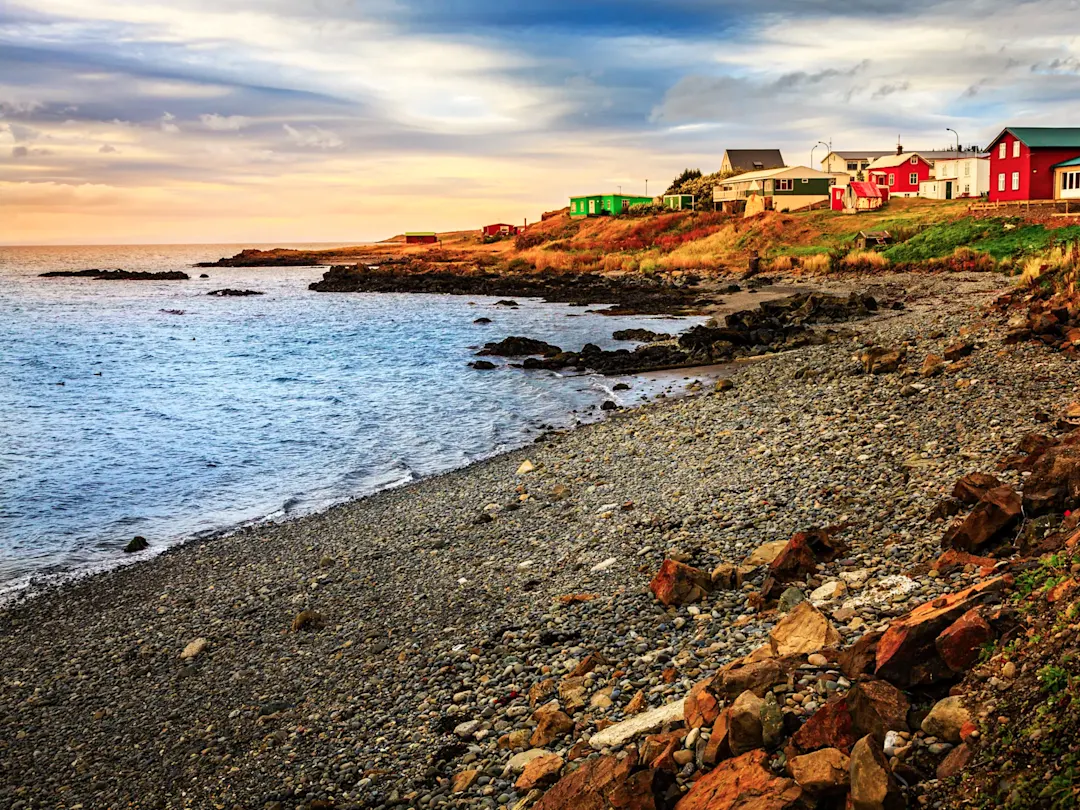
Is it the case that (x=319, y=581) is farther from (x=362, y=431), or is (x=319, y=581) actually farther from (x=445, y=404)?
(x=445, y=404)

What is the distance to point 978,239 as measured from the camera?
44.7 metres

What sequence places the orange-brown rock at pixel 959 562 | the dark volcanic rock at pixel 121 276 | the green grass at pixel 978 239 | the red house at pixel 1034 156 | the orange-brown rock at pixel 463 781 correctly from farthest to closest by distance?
the dark volcanic rock at pixel 121 276 → the red house at pixel 1034 156 → the green grass at pixel 978 239 → the orange-brown rock at pixel 959 562 → the orange-brown rock at pixel 463 781

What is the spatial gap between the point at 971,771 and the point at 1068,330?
1527cm

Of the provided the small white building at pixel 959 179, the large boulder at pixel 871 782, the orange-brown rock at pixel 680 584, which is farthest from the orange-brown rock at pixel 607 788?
the small white building at pixel 959 179

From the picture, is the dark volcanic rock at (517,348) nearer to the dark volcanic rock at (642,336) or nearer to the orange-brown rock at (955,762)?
the dark volcanic rock at (642,336)

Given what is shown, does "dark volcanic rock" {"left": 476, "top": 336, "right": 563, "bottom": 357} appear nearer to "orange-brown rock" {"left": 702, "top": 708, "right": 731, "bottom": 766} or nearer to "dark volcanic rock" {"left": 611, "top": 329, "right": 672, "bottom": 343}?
"dark volcanic rock" {"left": 611, "top": 329, "right": 672, "bottom": 343}

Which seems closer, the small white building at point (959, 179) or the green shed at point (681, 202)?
the small white building at point (959, 179)

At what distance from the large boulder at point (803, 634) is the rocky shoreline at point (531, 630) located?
Answer: 1.3 inches

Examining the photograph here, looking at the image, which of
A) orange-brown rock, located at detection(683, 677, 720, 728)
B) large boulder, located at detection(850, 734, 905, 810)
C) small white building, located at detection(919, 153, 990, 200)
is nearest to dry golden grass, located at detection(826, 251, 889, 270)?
small white building, located at detection(919, 153, 990, 200)

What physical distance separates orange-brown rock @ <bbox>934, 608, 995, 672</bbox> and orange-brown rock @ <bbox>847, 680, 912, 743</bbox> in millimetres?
388

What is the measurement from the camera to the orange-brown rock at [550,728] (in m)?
6.39

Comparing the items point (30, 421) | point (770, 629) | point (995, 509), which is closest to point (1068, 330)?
point (995, 509)

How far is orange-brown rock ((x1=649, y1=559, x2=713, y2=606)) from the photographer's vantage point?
8.34 meters

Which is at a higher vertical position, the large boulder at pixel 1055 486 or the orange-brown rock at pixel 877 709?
the large boulder at pixel 1055 486
